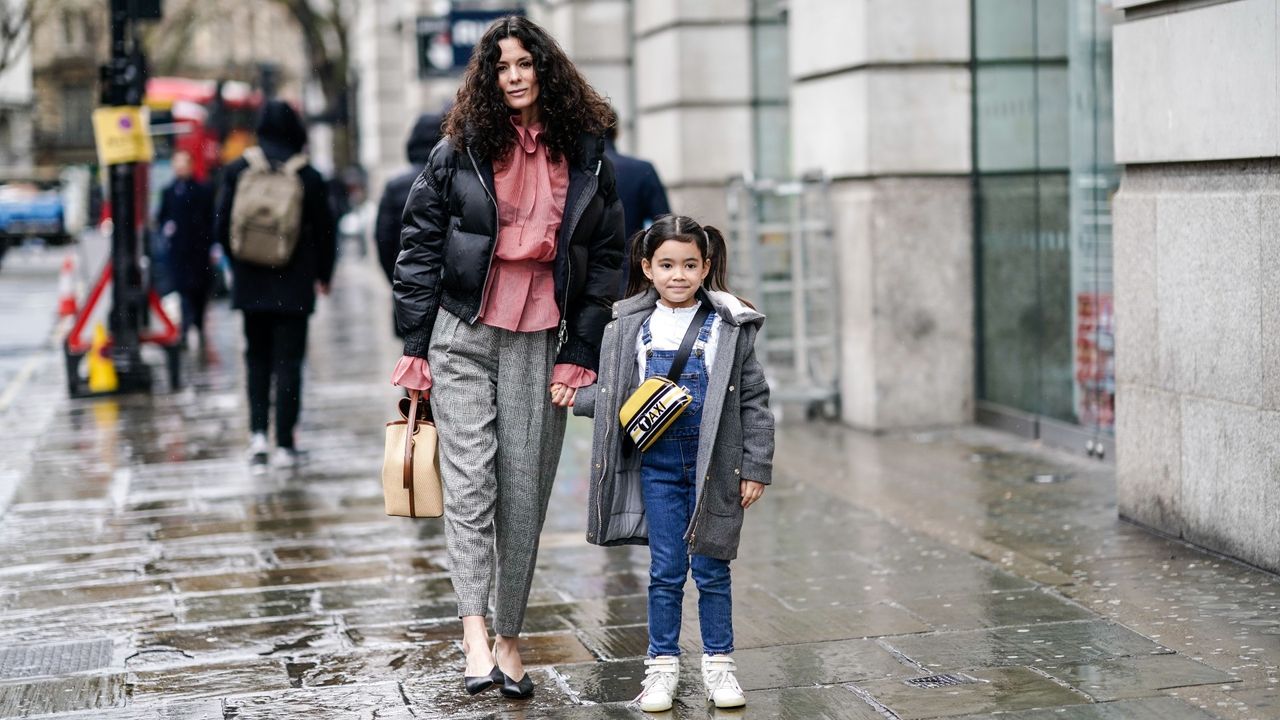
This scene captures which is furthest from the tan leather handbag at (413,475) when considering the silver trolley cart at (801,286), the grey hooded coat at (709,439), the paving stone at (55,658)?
the silver trolley cart at (801,286)

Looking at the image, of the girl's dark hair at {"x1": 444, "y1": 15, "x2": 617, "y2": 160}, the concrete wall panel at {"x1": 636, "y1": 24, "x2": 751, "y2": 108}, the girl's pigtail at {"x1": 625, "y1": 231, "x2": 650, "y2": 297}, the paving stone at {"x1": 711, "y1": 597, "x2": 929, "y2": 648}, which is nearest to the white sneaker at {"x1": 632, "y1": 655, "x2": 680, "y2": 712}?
the paving stone at {"x1": 711, "y1": 597, "x2": 929, "y2": 648}

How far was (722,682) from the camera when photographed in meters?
5.02

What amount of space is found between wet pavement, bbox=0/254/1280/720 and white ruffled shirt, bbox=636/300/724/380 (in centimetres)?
101

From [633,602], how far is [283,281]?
392 cm

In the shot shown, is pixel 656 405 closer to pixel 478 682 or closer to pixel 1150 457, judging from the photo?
pixel 478 682

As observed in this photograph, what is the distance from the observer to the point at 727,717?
16.3 ft

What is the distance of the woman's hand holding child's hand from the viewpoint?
534 centimetres

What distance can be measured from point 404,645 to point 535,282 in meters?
1.41

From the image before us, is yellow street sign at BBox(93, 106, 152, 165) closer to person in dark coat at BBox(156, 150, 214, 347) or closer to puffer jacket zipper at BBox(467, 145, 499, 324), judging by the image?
person in dark coat at BBox(156, 150, 214, 347)

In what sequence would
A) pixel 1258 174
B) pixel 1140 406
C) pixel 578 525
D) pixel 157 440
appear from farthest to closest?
1. pixel 157 440
2. pixel 578 525
3. pixel 1140 406
4. pixel 1258 174

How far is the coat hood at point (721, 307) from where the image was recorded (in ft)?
16.4

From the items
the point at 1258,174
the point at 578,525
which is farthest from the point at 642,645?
the point at 1258,174

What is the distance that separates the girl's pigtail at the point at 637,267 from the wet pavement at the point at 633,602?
1.18m

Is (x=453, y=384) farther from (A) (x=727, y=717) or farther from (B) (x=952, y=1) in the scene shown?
(B) (x=952, y=1)
